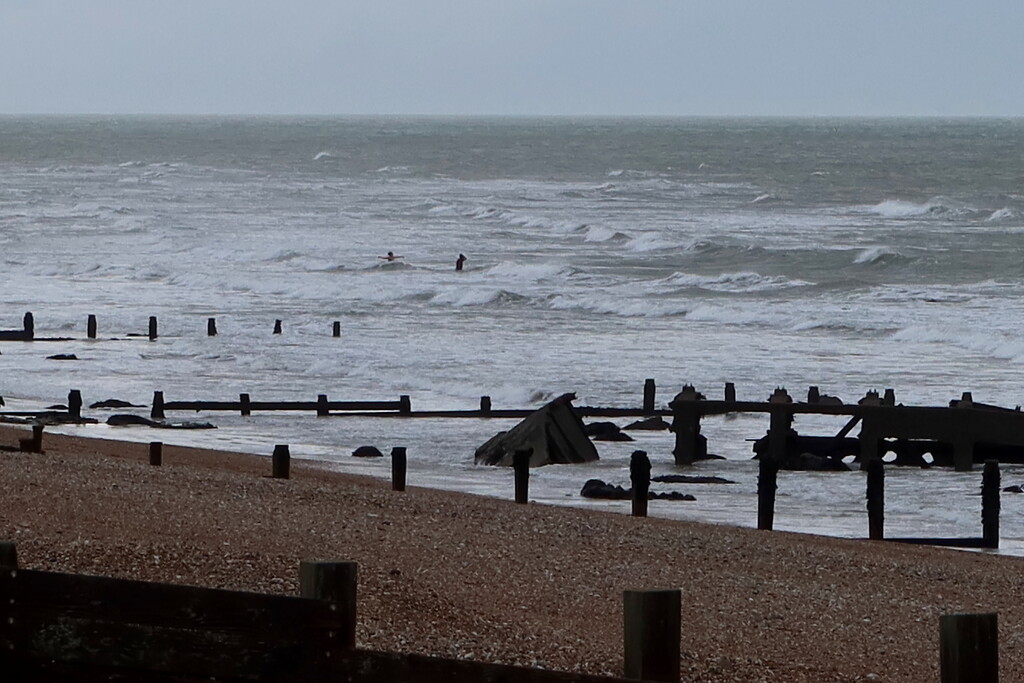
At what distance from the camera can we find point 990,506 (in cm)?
1625

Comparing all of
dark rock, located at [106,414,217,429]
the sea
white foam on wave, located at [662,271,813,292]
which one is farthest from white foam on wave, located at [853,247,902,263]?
dark rock, located at [106,414,217,429]

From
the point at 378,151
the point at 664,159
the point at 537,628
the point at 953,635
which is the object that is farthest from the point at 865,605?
the point at 378,151

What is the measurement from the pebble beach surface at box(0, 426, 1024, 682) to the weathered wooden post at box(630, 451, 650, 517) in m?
0.37

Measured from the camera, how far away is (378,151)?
171 meters

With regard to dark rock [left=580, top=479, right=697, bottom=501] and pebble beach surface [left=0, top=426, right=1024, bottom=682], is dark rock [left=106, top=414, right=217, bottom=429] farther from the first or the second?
pebble beach surface [left=0, top=426, right=1024, bottom=682]

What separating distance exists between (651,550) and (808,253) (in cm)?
5103

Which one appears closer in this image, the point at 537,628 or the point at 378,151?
the point at 537,628

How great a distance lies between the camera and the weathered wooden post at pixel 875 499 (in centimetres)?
1597

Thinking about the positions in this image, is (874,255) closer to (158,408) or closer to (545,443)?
(158,408)

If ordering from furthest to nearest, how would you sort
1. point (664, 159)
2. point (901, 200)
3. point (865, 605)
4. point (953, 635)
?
point (664, 159)
point (901, 200)
point (865, 605)
point (953, 635)

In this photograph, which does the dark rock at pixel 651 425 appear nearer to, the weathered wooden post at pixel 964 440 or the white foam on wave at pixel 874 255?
the weathered wooden post at pixel 964 440

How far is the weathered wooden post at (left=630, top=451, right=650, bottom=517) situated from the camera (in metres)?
16.4

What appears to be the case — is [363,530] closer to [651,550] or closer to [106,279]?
[651,550]

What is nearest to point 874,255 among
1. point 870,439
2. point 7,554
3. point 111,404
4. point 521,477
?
point 111,404
